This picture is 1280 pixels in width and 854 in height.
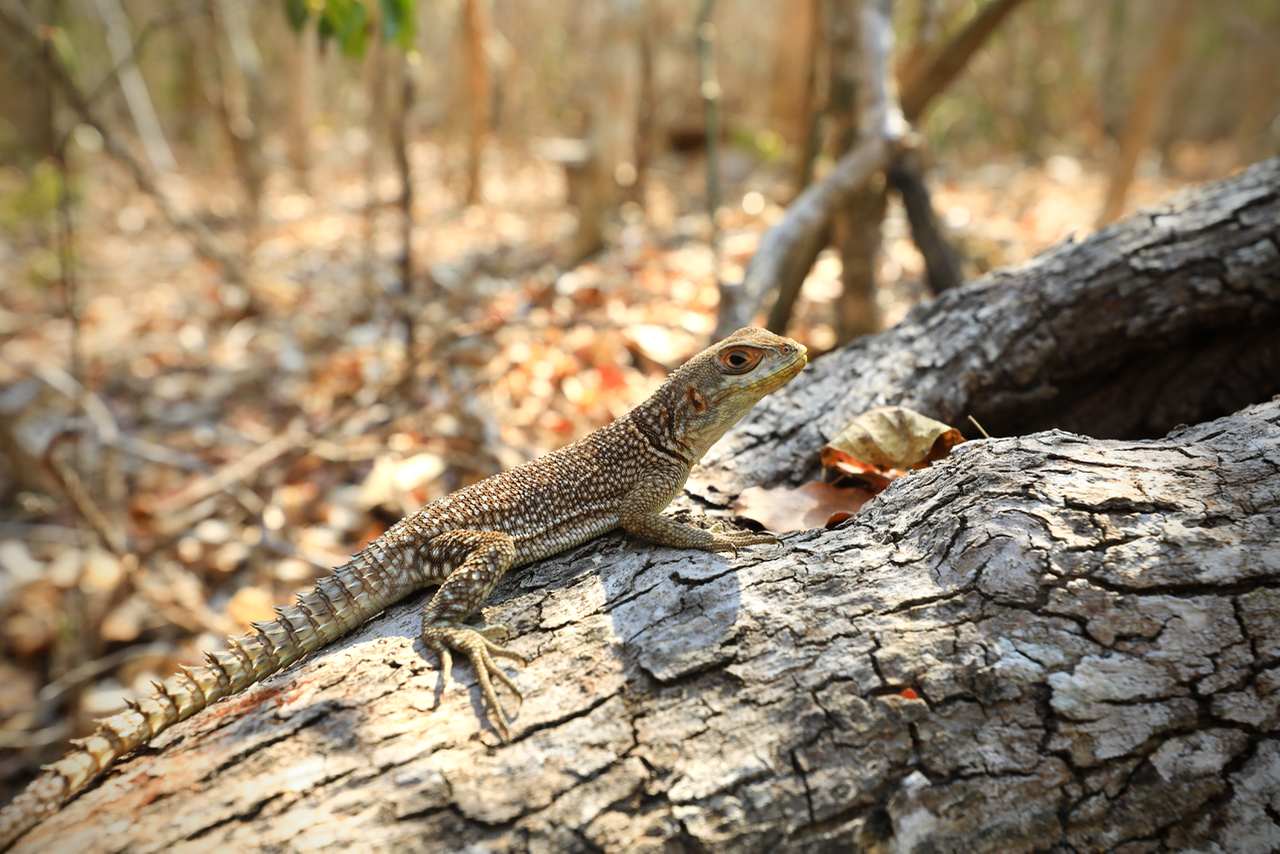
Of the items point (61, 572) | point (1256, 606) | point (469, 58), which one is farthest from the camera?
point (469, 58)

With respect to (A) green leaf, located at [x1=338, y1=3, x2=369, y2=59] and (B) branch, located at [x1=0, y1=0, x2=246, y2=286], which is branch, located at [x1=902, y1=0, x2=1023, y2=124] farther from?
(B) branch, located at [x1=0, y1=0, x2=246, y2=286]

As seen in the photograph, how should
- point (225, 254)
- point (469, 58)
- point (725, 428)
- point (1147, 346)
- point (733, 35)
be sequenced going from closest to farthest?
1. point (725, 428)
2. point (1147, 346)
3. point (225, 254)
4. point (469, 58)
5. point (733, 35)

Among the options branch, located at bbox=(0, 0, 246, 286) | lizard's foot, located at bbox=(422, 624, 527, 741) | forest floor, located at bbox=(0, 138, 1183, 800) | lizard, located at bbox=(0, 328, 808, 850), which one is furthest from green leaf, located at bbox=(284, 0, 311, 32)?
lizard's foot, located at bbox=(422, 624, 527, 741)

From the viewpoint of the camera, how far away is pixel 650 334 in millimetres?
6543

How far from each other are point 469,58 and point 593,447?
8.76m

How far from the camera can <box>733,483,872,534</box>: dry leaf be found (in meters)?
2.92

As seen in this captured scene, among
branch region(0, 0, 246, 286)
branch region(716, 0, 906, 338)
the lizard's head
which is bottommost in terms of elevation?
the lizard's head

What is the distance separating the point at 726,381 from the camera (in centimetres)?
319

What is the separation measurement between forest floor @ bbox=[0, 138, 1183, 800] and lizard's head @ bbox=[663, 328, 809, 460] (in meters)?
2.35

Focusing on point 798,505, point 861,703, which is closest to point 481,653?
point 861,703

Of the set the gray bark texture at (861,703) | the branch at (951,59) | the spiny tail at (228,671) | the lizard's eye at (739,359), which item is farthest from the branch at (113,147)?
the branch at (951,59)

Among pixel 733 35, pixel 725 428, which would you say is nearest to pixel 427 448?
pixel 725 428

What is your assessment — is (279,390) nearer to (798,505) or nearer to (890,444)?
(798,505)

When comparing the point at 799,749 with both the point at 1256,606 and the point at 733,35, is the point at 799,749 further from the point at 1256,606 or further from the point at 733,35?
the point at 733,35
